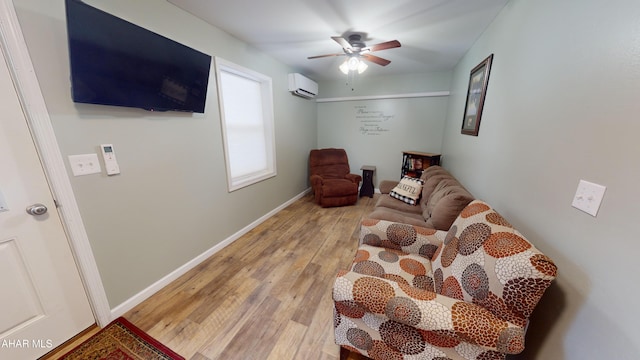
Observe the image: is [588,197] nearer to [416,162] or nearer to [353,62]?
[353,62]

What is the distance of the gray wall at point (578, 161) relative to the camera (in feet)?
2.19

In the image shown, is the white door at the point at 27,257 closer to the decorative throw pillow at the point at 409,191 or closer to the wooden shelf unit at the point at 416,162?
the decorative throw pillow at the point at 409,191

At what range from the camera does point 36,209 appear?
1158mm

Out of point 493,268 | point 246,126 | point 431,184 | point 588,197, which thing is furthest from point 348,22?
point 493,268

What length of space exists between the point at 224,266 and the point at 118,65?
1772 millimetres

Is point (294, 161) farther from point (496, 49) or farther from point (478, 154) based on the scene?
point (496, 49)

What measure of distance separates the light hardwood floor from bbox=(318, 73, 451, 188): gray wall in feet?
7.01

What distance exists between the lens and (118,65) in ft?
4.24

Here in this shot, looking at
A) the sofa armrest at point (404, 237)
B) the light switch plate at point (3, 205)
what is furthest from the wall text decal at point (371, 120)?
the light switch plate at point (3, 205)

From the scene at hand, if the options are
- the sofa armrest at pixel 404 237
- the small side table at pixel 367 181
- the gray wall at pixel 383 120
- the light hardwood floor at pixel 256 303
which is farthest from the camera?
the small side table at pixel 367 181

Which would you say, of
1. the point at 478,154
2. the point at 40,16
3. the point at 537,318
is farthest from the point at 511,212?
the point at 40,16

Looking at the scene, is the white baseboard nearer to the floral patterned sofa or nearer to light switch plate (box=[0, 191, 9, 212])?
light switch plate (box=[0, 191, 9, 212])

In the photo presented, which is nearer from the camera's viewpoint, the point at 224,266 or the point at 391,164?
the point at 224,266

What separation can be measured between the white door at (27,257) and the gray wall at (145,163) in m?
0.12
